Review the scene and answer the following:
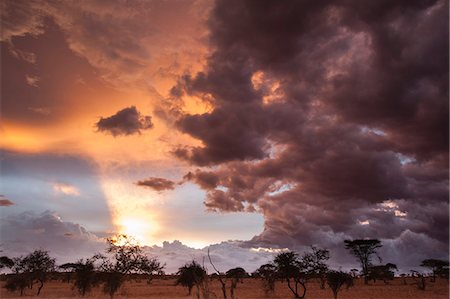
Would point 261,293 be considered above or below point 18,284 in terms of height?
below

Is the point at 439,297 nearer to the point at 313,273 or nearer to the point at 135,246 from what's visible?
the point at 313,273

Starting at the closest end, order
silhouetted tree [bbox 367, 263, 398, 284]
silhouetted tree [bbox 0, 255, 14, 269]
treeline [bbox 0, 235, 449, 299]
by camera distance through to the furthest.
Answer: treeline [bbox 0, 235, 449, 299] < silhouetted tree [bbox 367, 263, 398, 284] < silhouetted tree [bbox 0, 255, 14, 269]

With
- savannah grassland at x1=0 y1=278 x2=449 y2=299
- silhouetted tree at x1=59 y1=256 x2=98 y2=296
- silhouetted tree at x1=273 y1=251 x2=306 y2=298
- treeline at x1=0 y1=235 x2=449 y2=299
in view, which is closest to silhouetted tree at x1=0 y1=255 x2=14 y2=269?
treeline at x1=0 y1=235 x2=449 y2=299

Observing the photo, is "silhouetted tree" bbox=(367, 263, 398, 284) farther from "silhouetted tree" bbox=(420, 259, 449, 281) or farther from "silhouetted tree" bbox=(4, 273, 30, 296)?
"silhouetted tree" bbox=(4, 273, 30, 296)

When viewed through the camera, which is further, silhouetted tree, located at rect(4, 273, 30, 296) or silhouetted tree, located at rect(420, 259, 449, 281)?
silhouetted tree, located at rect(420, 259, 449, 281)

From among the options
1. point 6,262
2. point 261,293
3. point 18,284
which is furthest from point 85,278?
point 6,262

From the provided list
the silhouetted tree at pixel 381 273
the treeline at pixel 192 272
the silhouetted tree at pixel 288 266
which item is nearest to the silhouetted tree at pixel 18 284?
the treeline at pixel 192 272

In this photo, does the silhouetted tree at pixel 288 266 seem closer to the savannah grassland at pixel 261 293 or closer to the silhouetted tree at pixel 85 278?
the savannah grassland at pixel 261 293

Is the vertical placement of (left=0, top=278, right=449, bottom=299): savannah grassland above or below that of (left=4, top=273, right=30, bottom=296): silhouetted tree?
below

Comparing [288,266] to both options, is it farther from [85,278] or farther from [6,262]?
[6,262]

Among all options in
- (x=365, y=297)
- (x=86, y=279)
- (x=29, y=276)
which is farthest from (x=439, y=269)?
(x=29, y=276)

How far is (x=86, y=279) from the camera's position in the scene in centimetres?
5538

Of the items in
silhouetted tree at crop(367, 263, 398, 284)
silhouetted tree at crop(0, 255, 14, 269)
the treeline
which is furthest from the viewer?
silhouetted tree at crop(0, 255, 14, 269)

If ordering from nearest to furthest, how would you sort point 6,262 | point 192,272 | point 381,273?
point 192,272
point 381,273
point 6,262
